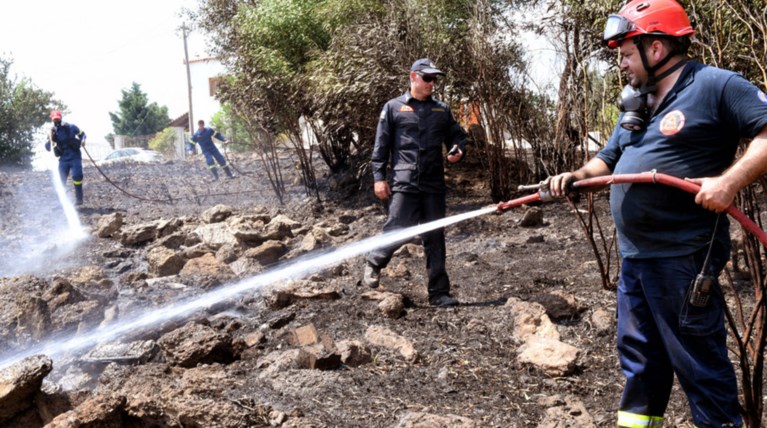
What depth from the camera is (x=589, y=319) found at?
16.4ft

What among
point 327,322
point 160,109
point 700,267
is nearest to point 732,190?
point 700,267

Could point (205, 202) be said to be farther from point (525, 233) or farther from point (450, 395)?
point (450, 395)

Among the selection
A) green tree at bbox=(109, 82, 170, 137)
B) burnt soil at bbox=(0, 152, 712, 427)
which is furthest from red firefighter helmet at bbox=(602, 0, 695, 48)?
green tree at bbox=(109, 82, 170, 137)

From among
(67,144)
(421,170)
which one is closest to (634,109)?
(421,170)

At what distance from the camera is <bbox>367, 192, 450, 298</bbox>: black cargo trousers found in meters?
5.72

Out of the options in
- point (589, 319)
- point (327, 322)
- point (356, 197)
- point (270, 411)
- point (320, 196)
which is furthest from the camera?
point (320, 196)

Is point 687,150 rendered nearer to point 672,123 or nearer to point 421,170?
point 672,123

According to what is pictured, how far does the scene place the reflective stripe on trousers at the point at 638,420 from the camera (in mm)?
2789

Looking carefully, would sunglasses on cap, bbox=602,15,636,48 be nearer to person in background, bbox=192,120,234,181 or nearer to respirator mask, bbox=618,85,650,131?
respirator mask, bbox=618,85,650,131

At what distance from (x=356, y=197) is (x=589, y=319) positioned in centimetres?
803

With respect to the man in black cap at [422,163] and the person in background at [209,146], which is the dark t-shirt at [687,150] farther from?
the person in background at [209,146]

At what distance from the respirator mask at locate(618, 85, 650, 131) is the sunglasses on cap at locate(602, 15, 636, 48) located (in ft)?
0.68

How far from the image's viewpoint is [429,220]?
5.77 meters

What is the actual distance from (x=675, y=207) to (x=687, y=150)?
0.69ft
